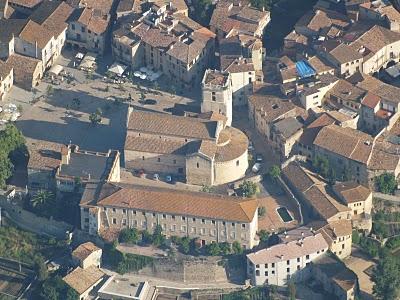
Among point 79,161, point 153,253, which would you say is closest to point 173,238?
point 153,253

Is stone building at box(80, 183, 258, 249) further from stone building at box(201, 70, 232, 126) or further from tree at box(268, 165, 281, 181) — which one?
stone building at box(201, 70, 232, 126)

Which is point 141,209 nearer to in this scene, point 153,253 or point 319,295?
point 153,253

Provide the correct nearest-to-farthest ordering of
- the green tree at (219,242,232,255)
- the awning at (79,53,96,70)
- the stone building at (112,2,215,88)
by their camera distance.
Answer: the green tree at (219,242,232,255) < the stone building at (112,2,215,88) < the awning at (79,53,96,70)

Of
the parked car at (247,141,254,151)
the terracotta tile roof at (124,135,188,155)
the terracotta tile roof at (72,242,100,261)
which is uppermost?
the terracotta tile roof at (124,135,188,155)

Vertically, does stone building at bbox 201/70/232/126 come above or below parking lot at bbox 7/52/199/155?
above

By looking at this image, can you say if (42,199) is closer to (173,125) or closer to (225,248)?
(173,125)

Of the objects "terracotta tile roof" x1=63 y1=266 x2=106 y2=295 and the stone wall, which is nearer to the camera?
"terracotta tile roof" x1=63 y1=266 x2=106 y2=295

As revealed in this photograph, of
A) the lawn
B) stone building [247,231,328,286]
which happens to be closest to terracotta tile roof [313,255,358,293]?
stone building [247,231,328,286]
